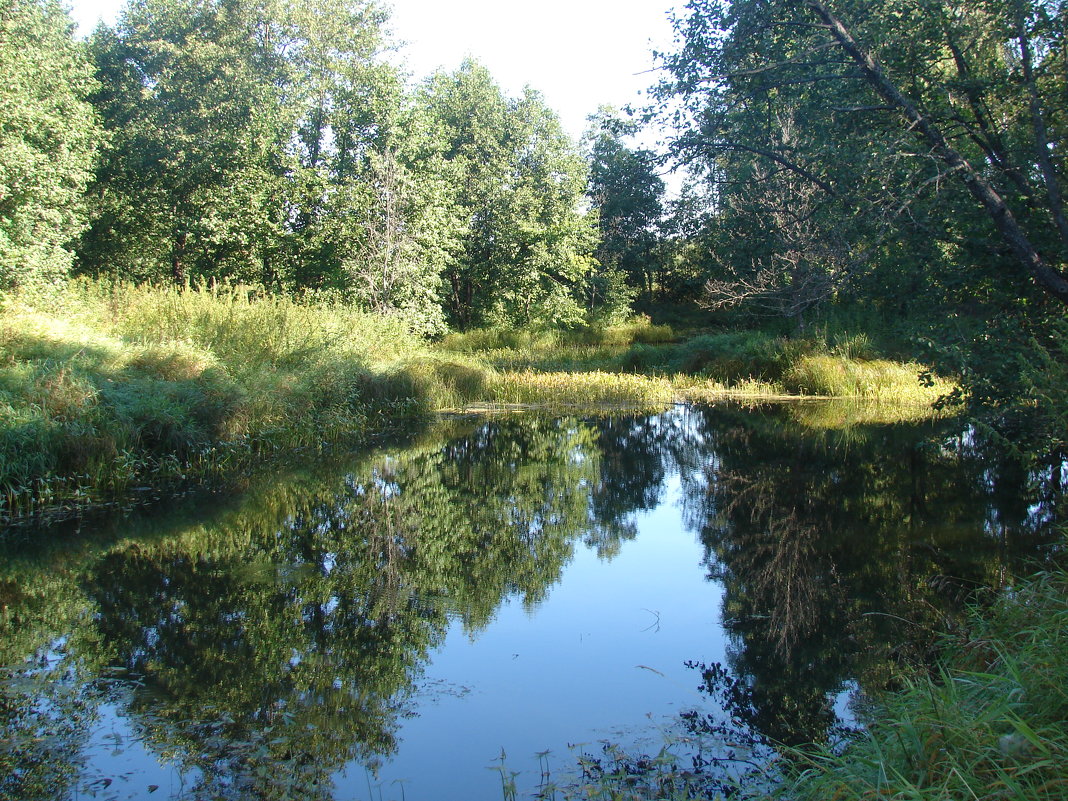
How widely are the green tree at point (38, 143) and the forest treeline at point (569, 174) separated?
9 centimetres

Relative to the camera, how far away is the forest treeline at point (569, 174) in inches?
301

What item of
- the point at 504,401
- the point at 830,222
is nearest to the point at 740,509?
the point at 830,222

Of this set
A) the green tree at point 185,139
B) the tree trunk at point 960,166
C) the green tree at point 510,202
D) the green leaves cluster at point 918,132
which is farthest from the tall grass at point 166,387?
the green tree at point 510,202

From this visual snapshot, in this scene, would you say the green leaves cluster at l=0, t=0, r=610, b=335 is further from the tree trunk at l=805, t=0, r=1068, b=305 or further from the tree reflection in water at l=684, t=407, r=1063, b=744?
the tree trunk at l=805, t=0, r=1068, b=305

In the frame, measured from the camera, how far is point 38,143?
18438mm

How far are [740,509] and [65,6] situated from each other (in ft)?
80.9

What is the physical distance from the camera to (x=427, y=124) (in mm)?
26203

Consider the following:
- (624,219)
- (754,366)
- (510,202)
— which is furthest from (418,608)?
(624,219)

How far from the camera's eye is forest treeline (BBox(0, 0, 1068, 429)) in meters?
7.64

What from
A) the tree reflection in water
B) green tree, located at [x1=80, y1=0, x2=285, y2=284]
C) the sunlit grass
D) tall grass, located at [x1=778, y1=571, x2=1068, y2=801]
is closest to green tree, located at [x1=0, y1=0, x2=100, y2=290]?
green tree, located at [x1=80, y1=0, x2=285, y2=284]

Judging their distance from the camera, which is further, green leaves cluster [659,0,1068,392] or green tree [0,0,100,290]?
green tree [0,0,100,290]

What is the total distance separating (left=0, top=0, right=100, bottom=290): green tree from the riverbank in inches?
53.3

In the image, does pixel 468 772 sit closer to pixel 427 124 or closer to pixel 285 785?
pixel 285 785

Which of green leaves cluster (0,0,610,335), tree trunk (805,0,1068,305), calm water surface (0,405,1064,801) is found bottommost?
calm water surface (0,405,1064,801)
